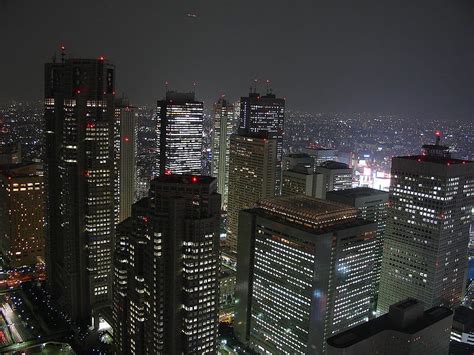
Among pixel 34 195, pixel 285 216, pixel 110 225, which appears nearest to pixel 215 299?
pixel 285 216

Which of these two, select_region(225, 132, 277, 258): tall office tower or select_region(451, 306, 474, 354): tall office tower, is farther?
select_region(225, 132, 277, 258): tall office tower

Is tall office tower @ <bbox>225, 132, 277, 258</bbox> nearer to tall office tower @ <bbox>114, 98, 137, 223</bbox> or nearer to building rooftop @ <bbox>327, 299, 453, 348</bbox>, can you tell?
tall office tower @ <bbox>114, 98, 137, 223</bbox>

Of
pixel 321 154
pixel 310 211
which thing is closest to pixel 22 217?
pixel 310 211

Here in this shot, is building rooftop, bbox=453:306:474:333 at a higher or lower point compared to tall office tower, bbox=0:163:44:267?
lower

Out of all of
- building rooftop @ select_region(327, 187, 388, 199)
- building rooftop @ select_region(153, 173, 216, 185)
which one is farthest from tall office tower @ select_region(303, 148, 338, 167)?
building rooftop @ select_region(153, 173, 216, 185)

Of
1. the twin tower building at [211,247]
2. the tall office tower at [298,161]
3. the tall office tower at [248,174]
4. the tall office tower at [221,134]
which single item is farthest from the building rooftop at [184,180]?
the tall office tower at [221,134]

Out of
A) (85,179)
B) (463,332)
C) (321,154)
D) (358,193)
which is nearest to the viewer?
(463,332)

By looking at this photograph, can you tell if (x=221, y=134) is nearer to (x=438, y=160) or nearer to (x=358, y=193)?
(x=358, y=193)
